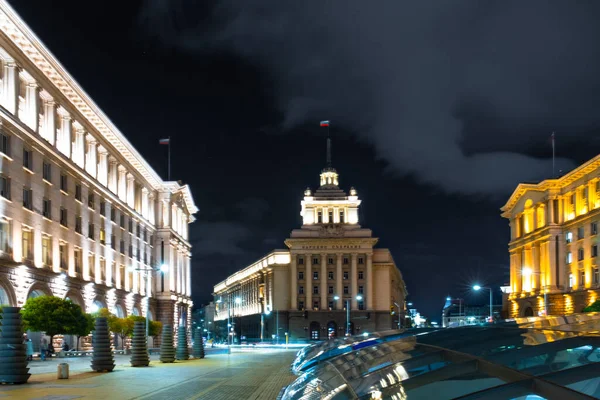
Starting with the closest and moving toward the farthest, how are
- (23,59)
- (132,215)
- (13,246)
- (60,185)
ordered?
1. (13,246)
2. (23,59)
3. (60,185)
4. (132,215)

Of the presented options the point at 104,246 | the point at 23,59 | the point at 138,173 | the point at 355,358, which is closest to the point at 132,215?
the point at 138,173

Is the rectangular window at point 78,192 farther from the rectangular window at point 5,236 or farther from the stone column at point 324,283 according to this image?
the stone column at point 324,283

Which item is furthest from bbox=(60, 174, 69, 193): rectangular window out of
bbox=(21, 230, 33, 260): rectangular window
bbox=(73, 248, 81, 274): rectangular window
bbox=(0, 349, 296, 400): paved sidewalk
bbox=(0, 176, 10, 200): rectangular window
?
bbox=(0, 349, 296, 400): paved sidewalk

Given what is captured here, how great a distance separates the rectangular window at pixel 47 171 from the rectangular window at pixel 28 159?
9.70 feet

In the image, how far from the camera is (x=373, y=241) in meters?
165

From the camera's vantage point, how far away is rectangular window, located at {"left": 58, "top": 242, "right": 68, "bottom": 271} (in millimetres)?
60781

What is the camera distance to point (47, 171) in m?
58.7

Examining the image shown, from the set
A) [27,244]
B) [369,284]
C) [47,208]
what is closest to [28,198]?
[27,244]

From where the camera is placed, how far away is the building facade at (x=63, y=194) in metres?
50.5

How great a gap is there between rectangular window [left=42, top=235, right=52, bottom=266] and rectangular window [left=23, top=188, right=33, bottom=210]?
390 centimetres

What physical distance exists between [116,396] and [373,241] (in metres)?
143

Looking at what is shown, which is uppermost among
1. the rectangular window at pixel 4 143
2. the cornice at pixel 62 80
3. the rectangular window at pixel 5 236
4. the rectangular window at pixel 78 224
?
the cornice at pixel 62 80

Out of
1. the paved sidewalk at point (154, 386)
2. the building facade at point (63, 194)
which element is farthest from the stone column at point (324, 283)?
the paved sidewalk at point (154, 386)

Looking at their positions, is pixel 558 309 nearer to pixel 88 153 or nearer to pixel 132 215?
pixel 132 215
